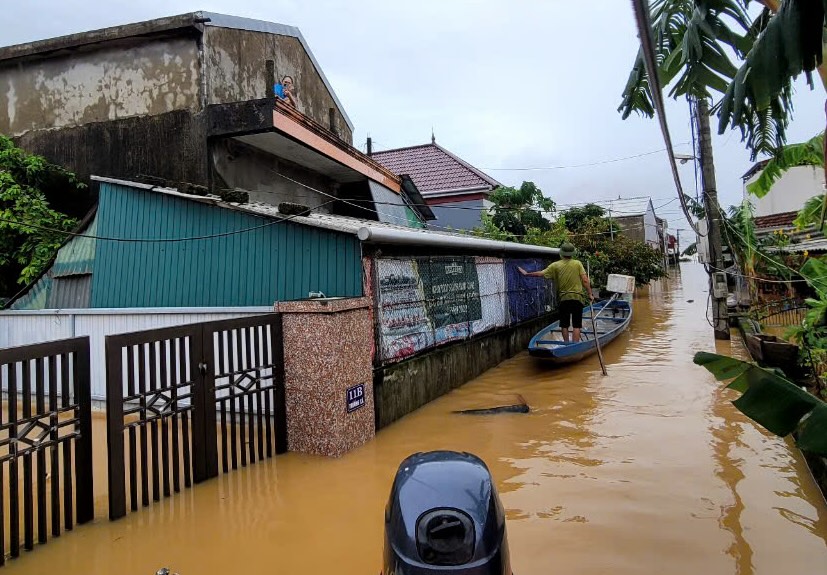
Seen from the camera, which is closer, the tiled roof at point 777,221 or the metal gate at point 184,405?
the metal gate at point 184,405

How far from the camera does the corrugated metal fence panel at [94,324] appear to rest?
759 cm

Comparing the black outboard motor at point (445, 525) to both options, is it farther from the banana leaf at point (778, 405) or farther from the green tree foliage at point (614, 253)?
the green tree foliage at point (614, 253)

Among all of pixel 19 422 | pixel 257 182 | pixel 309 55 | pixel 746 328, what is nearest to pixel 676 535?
pixel 19 422

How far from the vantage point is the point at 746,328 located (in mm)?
12414

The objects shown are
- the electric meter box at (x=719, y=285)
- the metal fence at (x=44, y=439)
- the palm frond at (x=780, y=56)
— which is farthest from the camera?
the electric meter box at (x=719, y=285)

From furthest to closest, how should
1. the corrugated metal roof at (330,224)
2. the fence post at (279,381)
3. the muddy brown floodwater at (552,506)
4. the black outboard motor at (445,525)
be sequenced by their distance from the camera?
the corrugated metal roof at (330,224)
the fence post at (279,381)
the muddy brown floodwater at (552,506)
the black outboard motor at (445,525)

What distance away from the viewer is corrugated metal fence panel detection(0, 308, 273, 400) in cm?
759

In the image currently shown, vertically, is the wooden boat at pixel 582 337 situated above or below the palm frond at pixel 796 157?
below

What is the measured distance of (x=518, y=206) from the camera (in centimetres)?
2052

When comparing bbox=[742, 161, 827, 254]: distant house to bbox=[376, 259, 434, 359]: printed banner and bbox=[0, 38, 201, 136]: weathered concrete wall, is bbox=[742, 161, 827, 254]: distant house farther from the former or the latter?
bbox=[0, 38, 201, 136]: weathered concrete wall

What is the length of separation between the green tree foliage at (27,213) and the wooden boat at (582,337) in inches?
375

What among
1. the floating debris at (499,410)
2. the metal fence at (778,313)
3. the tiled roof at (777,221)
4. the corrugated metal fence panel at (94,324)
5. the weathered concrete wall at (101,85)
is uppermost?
the weathered concrete wall at (101,85)

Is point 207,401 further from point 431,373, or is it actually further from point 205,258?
point 431,373

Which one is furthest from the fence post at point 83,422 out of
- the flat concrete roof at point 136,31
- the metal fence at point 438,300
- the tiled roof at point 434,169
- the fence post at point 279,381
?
the tiled roof at point 434,169
